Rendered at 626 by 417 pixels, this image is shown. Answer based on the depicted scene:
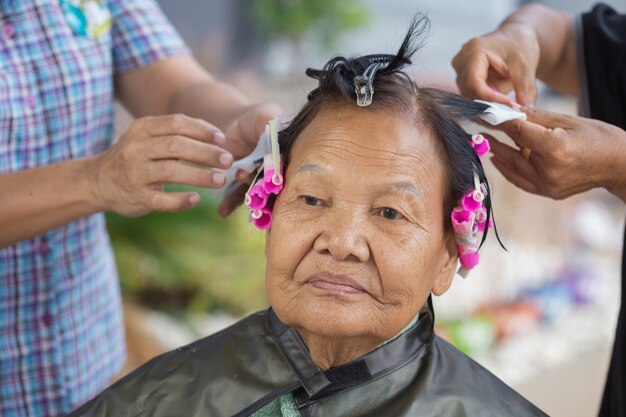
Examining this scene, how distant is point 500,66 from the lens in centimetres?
187

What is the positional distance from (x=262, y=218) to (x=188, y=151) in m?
0.22

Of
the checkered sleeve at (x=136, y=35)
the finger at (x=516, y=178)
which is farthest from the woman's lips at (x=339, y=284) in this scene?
the checkered sleeve at (x=136, y=35)

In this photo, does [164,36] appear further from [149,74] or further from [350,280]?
[350,280]

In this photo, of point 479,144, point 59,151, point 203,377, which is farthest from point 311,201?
point 59,151

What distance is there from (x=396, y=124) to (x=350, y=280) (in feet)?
1.10

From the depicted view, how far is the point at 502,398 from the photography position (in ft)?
5.46

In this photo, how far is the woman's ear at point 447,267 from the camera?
1653 millimetres

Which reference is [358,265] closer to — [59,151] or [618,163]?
[618,163]

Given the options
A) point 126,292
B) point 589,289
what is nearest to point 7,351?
point 126,292

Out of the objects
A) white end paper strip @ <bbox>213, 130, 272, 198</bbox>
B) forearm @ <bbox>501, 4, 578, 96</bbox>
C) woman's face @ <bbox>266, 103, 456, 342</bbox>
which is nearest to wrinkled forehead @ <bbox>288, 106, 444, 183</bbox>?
woman's face @ <bbox>266, 103, 456, 342</bbox>

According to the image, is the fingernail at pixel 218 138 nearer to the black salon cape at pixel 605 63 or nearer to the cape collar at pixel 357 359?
the cape collar at pixel 357 359

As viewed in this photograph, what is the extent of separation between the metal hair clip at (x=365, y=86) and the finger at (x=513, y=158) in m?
0.41

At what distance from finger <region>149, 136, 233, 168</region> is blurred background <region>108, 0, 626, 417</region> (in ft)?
1.56

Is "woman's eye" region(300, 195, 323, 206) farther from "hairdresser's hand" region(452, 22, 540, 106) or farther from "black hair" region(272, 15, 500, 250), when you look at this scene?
"hairdresser's hand" region(452, 22, 540, 106)
